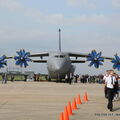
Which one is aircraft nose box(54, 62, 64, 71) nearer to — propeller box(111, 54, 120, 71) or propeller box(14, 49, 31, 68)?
propeller box(14, 49, 31, 68)

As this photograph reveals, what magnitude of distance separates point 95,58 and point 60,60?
744cm

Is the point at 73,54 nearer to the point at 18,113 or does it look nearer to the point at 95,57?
the point at 95,57

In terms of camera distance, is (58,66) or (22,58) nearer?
(58,66)

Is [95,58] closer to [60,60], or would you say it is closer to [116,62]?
[116,62]

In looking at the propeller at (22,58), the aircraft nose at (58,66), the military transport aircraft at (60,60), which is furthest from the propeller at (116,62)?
the propeller at (22,58)

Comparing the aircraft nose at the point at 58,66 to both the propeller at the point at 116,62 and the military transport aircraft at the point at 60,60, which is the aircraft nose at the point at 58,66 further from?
the propeller at the point at 116,62

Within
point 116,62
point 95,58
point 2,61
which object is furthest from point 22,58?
point 116,62

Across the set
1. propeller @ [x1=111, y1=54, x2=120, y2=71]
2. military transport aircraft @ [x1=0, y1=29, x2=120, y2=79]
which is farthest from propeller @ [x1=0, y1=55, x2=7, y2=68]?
propeller @ [x1=111, y1=54, x2=120, y2=71]

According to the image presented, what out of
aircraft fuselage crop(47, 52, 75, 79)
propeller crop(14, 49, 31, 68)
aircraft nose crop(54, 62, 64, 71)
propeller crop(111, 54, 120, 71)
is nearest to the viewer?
aircraft nose crop(54, 62, 64, 71)

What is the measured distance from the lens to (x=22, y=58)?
41188 mm

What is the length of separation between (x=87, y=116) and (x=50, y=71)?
2650cm

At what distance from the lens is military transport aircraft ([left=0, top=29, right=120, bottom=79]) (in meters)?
34.9

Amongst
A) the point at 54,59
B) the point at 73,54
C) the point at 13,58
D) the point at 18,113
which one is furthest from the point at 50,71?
the point at 18,113

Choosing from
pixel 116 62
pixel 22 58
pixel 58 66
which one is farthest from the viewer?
pixel 22 58
